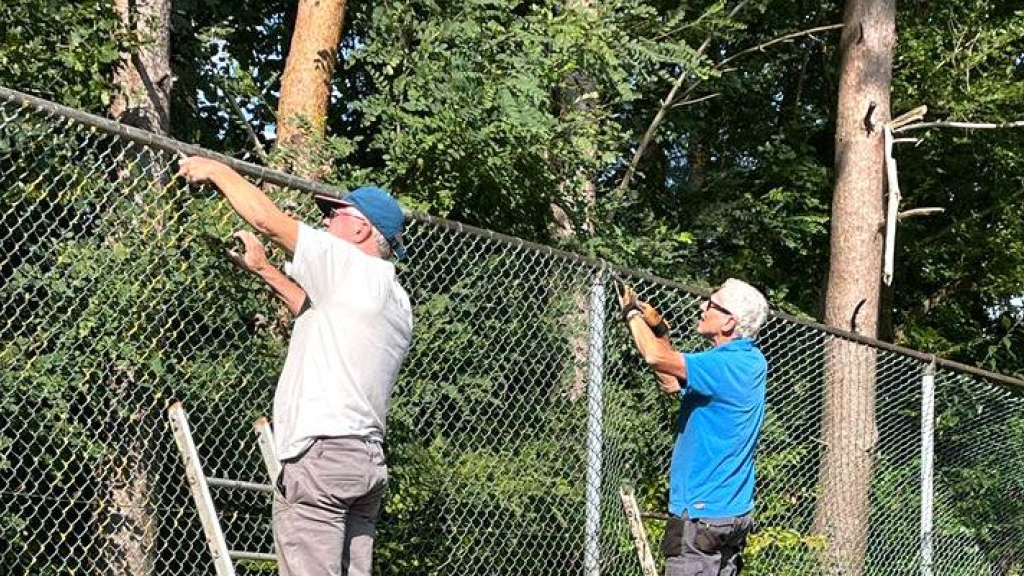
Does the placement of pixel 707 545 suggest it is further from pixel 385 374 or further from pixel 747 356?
pixel 385 374

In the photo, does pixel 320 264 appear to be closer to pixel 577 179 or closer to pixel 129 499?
pixel 129 499

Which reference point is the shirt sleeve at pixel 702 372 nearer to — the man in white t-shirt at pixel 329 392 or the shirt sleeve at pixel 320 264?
the man in white t-shirt at pixel 329 392

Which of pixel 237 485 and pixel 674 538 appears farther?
pixel 674 538

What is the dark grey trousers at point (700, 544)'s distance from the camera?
217 inches

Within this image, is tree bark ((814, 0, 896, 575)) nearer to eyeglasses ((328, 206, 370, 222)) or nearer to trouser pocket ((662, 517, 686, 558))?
trouser pocket ((662, 517, 686, 558))

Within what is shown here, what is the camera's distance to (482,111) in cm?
840

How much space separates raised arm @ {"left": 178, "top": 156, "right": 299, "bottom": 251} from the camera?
410 centimetres

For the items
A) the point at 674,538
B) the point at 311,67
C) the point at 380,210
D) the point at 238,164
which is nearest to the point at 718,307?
the point at 674,538

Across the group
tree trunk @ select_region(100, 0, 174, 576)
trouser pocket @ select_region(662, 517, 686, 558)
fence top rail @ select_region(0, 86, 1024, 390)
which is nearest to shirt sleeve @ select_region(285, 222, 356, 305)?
fence top rail @ select_region(0, 86, 1024, 390)

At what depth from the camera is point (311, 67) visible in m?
8.79

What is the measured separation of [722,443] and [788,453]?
10.6ft

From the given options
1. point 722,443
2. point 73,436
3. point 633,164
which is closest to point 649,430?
point 722,443

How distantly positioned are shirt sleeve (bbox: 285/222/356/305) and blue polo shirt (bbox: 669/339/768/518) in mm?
1708

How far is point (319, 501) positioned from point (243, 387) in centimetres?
168
